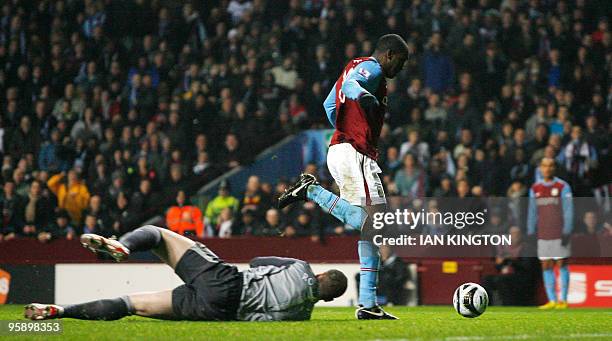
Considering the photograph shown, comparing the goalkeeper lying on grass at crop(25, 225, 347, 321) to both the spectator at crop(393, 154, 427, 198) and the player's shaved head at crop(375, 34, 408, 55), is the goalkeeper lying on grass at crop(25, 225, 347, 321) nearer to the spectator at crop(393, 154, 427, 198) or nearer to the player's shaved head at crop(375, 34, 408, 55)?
the player's shaved head at crop(375, 34, 408, 55)

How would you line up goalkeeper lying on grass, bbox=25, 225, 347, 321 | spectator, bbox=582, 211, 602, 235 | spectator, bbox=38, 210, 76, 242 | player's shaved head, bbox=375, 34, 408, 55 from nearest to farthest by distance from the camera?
1. goalkeeper lying on grass, bbox=25, 225, 347, 321
2. player's shaved head, bbox=375, 34, 408, 55
3. spectator, bbox=582, 211, 602, 235
4. spectator, bbox=38, 210, 76, 242

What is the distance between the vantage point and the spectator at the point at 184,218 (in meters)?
16.1

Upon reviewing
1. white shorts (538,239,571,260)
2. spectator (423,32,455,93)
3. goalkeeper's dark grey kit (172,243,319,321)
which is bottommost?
goalkeeper's dark grey kit (172,243,319,321)

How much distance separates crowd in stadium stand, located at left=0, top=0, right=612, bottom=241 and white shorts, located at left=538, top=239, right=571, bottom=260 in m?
0.69

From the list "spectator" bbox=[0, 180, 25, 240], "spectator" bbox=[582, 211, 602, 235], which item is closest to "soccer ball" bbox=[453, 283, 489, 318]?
"spectator" bbox=[582, 211, 602, 235]

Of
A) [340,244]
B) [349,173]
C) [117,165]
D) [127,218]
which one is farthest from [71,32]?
[349,173]

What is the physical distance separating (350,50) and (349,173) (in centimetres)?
956

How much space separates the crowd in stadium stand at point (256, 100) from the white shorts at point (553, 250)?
0.69m

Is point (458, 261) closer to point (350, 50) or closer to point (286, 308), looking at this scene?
point (350, 50)

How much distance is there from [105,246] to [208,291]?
1.00 m

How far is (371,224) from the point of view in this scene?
920 cm

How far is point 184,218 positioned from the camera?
53.4 ft

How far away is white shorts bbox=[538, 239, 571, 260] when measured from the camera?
14203 mm

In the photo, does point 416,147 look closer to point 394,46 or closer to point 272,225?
point 272,225
